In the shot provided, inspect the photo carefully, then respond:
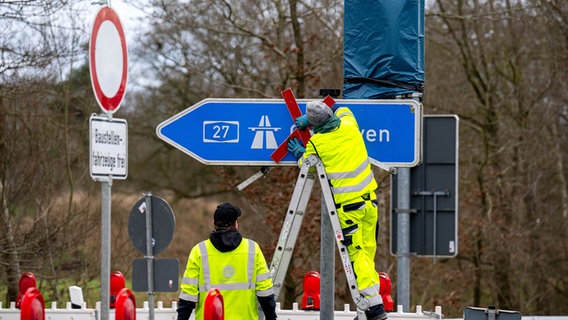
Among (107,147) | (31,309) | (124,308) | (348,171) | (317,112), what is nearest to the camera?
(31,309)

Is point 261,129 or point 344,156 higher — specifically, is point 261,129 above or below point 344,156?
above

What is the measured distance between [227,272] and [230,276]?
0.03 m

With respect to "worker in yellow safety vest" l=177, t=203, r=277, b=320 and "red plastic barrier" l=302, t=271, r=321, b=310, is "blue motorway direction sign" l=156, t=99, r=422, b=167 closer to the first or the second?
"worker in yellow safety vest" l=177, t=203, r=277, b=320

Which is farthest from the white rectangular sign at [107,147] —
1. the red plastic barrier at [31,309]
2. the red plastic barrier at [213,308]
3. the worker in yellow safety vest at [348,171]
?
the worker in yellow safety vest at [348,171]

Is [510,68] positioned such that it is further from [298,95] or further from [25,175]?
[25,175]

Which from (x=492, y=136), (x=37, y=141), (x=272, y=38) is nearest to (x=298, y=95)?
(x=272, y=38)

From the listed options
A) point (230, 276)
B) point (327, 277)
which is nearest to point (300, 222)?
point (327, 277)

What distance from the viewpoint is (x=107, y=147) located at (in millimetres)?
6996

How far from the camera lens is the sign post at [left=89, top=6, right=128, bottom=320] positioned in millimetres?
6754

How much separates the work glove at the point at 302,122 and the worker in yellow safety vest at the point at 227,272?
2.42 feet

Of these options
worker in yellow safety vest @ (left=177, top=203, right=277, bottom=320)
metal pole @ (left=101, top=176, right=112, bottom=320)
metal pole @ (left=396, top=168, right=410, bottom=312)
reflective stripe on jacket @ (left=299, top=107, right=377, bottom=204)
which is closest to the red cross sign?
reflective stripe on jacket @ (left=299, top=107, right=377, bottom=204)

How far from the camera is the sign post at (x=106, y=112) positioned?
675 cm

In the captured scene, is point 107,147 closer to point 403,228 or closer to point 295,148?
point 295,148

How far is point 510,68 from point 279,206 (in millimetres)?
11050
